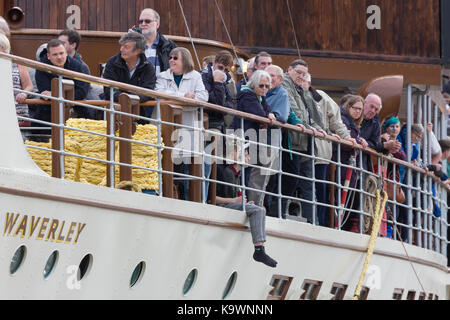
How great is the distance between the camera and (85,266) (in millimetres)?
8523

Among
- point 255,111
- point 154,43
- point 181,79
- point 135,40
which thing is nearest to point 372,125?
point 255,111

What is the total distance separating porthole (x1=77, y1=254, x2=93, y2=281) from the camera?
8469mm

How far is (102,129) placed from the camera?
904cm

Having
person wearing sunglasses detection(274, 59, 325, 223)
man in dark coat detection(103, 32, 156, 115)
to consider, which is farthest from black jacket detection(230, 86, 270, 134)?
man in dark coat detection(103, 32, 156, 115)

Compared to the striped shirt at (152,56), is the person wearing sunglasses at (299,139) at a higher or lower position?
lower

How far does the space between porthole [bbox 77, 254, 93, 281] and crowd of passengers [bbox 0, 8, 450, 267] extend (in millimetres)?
1365

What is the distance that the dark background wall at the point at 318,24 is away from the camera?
15023mm

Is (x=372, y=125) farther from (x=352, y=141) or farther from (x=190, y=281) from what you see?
(x=190, y=281)

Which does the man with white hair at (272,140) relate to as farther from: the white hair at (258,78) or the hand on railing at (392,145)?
the hand on railing at (392,145)

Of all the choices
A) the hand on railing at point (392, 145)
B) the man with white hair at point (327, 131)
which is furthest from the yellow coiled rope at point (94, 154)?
the hand on railing at point (392, 145)

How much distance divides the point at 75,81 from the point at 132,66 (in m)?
0.48

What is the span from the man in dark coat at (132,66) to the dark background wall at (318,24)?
5.13 meters

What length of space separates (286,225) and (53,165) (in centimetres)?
278
